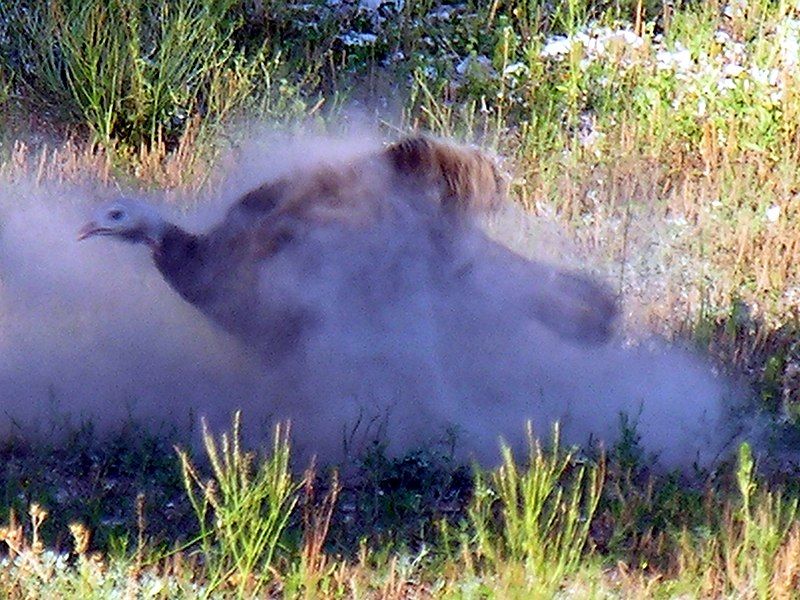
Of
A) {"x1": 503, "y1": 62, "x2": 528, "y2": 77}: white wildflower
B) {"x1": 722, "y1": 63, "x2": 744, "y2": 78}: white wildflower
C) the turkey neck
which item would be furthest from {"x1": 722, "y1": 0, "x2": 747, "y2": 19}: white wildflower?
the turkey neck

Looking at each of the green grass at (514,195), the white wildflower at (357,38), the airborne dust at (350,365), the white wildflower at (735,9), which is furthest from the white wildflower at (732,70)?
the airborne dust at (350,365)

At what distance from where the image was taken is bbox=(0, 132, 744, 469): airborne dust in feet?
18.4

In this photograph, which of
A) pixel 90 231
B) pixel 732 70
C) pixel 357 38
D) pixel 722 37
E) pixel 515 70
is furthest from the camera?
pixel 357 38

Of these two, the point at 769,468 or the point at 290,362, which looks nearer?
the point at 769,468

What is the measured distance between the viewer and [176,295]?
5.91m

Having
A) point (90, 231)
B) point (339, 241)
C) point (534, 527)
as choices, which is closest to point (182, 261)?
point (90, 231)

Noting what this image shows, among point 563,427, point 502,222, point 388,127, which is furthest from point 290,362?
point 388,127

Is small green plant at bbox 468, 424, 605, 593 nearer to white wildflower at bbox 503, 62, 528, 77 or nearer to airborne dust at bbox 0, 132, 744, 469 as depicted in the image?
airborne dust at bbox 0, 132, 744, 469

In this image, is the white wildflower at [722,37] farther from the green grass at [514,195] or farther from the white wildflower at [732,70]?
the white wildflower at [732,70]

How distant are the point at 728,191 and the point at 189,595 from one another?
14.8 feet

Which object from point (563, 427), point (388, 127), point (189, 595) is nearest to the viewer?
point (189, 595)

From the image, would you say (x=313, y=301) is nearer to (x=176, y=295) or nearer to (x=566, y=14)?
(x=176, y=295)

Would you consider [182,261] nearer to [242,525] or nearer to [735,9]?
[242,525]

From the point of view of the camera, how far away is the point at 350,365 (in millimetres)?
5723
